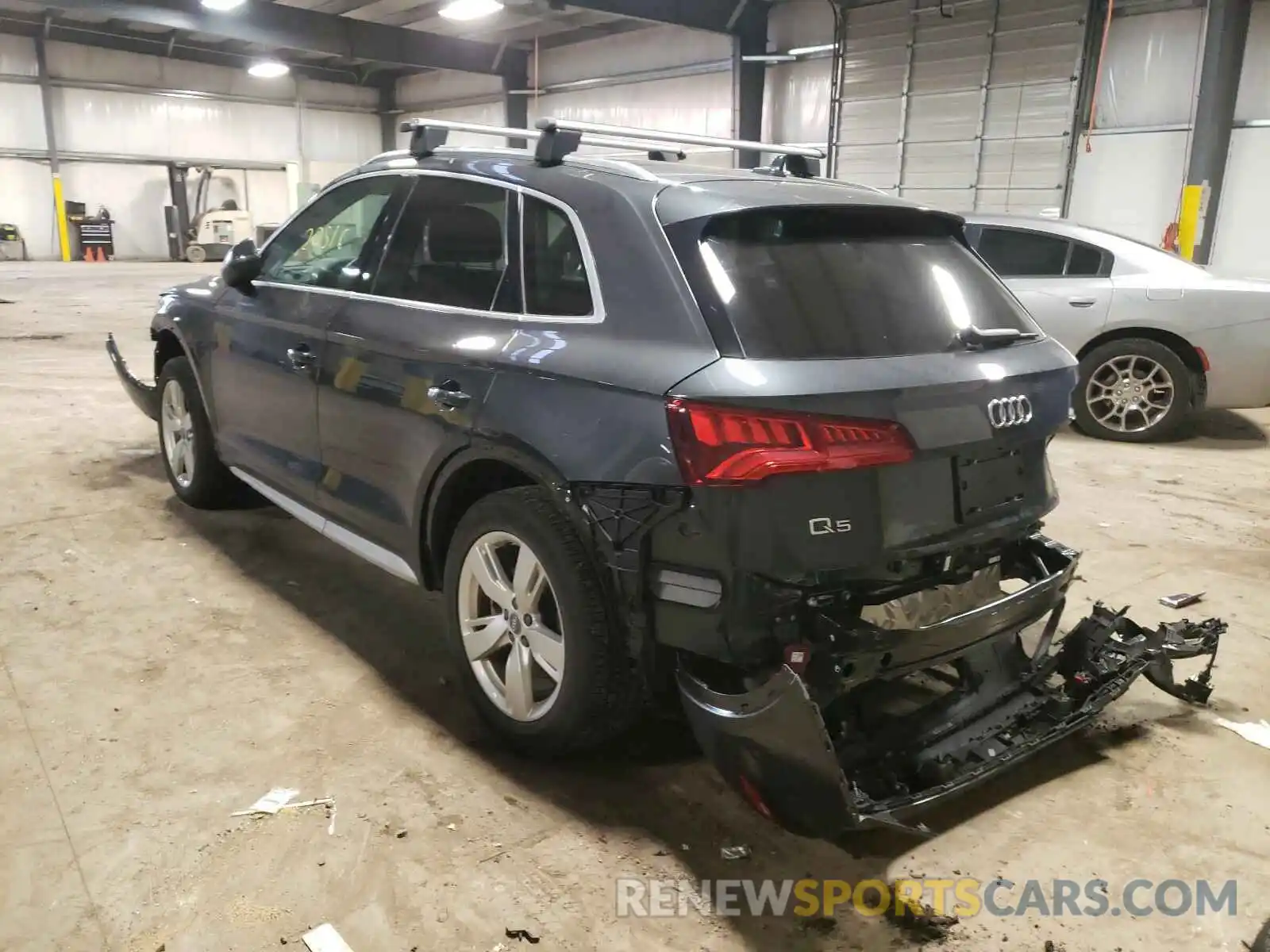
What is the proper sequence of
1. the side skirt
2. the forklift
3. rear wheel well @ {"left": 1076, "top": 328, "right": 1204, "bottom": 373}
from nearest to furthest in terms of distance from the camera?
the side skirt
rear wheel well @ {"left": 1076, "top": 328, "right": 1204, "bottom": 373}
the forklift

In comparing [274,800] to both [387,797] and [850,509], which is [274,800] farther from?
[850,509]

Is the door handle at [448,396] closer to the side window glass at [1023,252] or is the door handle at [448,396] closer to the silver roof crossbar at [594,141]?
the silver roof crossbar at [594,141]

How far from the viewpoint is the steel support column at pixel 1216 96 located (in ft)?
31.5

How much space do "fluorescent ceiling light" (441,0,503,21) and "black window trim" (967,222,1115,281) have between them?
10.8 m

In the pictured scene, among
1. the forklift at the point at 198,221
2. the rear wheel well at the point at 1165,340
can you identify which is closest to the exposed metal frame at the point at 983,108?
the rear wheel well at the point at 1165,340

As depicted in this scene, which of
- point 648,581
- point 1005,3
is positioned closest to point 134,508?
point 648,581

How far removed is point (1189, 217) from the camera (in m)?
9.78

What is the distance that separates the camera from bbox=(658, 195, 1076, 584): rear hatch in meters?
2.07

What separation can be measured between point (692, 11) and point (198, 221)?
16.2m

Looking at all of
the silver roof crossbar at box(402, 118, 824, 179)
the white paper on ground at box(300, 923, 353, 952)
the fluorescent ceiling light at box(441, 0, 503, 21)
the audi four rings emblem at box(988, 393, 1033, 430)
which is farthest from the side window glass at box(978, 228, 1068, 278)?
the fluorescent ceiling light at box(441, 0, 503, 21)

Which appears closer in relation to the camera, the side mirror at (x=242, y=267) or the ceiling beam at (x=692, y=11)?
the side mirror at (x=242, y=267)

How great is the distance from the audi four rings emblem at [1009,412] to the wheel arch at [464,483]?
109cm

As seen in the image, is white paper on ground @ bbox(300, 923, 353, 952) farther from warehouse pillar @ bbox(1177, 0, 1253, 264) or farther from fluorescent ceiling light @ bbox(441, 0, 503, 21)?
fluorescent ceiling light @ bbox(441, 0, 503, 21)

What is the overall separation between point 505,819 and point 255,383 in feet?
7.03
